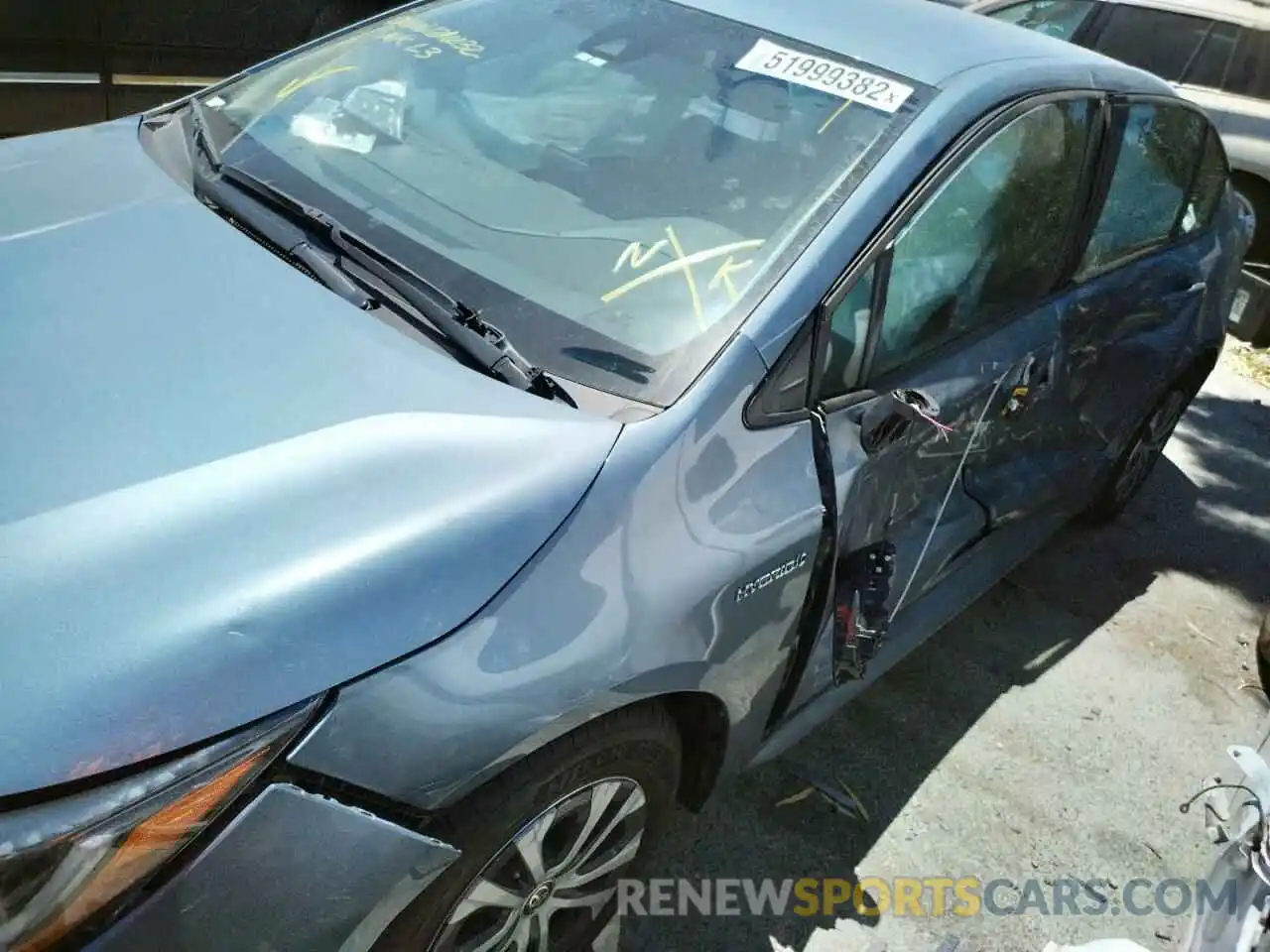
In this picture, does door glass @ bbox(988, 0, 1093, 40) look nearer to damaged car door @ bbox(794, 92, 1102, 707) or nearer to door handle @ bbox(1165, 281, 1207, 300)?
door handle @ bbox(1165, 281, 1207, 300)

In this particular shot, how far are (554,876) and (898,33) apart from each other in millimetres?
1951

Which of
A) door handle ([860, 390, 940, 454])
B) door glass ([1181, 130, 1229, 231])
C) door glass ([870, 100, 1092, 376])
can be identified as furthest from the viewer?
door glass ([1181, 130, 1229, 231])

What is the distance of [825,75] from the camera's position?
2330 mm

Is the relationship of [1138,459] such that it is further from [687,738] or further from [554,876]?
[554,876]

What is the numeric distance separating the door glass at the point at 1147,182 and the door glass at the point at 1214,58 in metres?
3.61

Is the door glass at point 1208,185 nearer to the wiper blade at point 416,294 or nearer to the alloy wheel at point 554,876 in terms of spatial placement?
the wiper blade at point 416,294

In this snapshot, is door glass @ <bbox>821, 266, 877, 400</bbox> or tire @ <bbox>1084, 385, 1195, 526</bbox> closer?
door glass @ <bbox>821, 266, 877, 400</bbox>

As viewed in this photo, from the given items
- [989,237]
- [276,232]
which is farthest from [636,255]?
[989,237]

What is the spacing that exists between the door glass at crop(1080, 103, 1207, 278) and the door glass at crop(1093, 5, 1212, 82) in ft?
11.6

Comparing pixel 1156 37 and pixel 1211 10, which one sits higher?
pixel 1211 10

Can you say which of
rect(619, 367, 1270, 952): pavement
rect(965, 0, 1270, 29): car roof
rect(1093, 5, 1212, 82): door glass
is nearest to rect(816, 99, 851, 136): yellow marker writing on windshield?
rect(619, 367, 1270, 952): pavement

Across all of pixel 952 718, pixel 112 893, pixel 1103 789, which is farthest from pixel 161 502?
pixel 1103 789

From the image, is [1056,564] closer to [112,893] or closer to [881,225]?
[881,225]

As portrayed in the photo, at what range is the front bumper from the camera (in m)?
1.36
